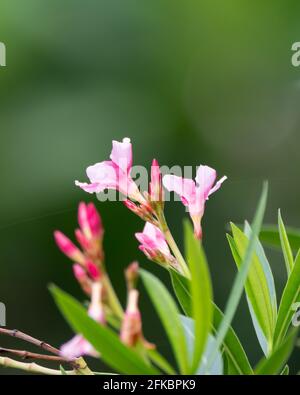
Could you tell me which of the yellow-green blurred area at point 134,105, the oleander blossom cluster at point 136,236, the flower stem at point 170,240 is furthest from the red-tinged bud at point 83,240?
the yellow-green blurred area at point 134,105

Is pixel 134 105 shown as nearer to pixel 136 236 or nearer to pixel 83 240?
pixel 136 236

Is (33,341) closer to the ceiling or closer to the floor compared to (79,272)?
closer to the floor

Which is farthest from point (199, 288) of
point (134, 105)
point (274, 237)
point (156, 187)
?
point (134, 105)

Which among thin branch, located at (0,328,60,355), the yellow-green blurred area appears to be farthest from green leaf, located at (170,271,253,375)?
the yellow-green blurred area

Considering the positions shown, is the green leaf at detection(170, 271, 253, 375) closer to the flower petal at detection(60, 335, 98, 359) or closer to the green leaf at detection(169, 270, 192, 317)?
the green leaf at detection(169, 270, 192, 317)

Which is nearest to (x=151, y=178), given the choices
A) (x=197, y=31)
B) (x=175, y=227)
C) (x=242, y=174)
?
(x=175, y=227)
